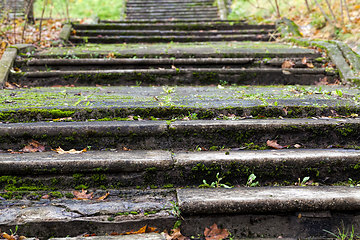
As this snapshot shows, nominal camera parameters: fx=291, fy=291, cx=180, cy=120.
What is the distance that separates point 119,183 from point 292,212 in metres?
1.24

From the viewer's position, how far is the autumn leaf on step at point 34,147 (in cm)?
245

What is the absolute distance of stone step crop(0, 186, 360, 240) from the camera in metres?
1.84

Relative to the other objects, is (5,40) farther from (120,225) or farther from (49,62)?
(120,225)

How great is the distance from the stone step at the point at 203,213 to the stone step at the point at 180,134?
64cm

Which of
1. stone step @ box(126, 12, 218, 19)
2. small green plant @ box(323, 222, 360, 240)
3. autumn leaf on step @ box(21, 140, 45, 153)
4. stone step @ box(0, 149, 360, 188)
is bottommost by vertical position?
small green plant @ box(323, 222, 360, 240)

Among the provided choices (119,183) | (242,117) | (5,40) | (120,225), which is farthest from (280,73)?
(5,40)

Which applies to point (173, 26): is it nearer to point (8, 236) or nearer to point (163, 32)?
point (163, 32)

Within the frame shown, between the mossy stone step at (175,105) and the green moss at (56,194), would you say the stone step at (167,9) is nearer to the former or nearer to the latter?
the mossy stone step at (175,105)

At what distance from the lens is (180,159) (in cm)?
226

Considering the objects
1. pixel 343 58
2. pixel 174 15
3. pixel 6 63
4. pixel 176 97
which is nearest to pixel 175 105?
pixel 176 97

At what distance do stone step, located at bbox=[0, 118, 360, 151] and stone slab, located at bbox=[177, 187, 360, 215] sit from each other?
66cm

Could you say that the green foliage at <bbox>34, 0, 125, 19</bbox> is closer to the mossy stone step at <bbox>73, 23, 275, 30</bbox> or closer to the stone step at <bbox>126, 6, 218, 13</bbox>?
the stone step at <bbox>126, 6, 218, 13</bbox>

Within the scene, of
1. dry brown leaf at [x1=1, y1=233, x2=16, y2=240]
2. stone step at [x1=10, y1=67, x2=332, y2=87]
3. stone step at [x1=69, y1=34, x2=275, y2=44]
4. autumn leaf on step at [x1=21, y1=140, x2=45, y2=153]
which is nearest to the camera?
dry brown leaf at [x1=1, y1=233, x2=16, y2=240]

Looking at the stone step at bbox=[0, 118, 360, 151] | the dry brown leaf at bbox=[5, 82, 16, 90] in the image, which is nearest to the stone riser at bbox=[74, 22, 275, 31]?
the dry brown leaf at bbox=[5, 82, 16, 90]
